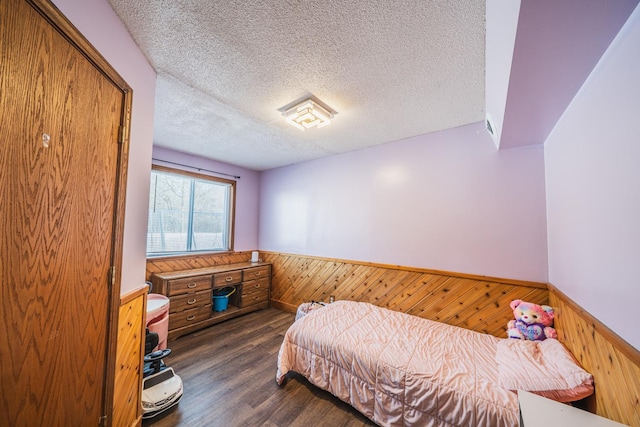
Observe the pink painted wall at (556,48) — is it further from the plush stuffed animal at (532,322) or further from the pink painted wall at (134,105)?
the pink painted wall at (134,105)

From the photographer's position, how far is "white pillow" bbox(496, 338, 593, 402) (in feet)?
3.79

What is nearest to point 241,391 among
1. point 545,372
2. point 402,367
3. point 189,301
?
point 402,367

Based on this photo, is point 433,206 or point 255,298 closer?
point 433,206

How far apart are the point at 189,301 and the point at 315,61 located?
315cm

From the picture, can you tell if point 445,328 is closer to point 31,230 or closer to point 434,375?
point 434,375

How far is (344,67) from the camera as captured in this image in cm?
157

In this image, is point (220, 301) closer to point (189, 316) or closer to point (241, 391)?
point (189, 316)

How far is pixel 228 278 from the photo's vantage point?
3414 millimetres

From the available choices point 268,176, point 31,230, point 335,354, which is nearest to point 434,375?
point 335,354

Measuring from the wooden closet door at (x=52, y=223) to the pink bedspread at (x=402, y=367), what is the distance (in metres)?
1.42

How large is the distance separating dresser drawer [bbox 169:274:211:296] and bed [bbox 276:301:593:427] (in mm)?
1643

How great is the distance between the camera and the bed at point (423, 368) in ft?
4.16

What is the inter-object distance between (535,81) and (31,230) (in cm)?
235

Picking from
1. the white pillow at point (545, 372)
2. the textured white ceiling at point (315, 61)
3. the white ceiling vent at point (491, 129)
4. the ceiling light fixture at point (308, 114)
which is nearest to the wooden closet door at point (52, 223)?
the textured white ceiling at point (315, 61)
